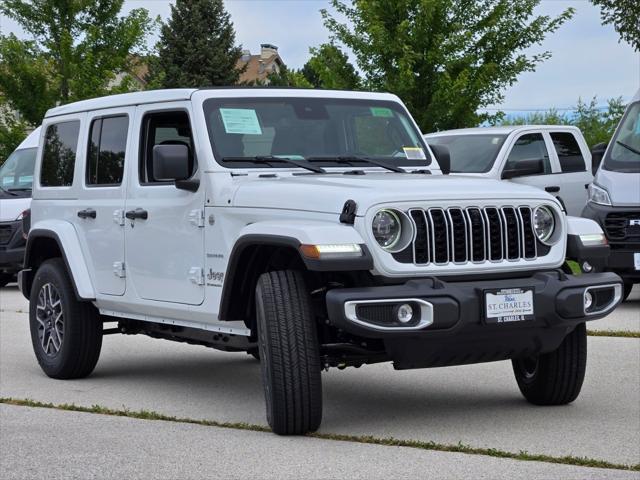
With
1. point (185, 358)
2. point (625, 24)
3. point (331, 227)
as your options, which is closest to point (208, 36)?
point (625, 24)

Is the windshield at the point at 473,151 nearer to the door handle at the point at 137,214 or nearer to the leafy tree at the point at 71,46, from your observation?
the door handle at the point at 137,214

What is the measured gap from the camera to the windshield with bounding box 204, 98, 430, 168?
26.8ft

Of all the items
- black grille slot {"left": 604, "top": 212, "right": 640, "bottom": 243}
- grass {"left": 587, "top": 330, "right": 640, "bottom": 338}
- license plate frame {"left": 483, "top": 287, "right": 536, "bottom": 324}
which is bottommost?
grass {"left": 587, "top": 330, "right": 640, "bottom": 338}

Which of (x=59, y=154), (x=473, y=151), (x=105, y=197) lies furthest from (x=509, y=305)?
(x=473, y=151)

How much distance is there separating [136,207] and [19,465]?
263cm

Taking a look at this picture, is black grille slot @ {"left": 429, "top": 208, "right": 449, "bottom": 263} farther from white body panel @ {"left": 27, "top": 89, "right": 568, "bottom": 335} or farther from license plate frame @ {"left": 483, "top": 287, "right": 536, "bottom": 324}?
license plate frame @ {"left": 483, "top": 287, "right": 536, "bottom": 324}

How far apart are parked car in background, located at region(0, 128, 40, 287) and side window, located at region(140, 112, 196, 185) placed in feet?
30.3

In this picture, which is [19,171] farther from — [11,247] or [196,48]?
[196,48]

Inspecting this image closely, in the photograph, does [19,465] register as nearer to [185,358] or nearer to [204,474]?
[204,474]

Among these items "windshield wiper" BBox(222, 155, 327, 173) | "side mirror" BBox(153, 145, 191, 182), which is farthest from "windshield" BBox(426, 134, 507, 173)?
"side mirror" BBox(153, 145, 191, 182)

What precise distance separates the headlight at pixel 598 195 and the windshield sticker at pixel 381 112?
5.49 metres

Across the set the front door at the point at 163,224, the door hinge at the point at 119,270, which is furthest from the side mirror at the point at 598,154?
the door hinge at the point at 119,270

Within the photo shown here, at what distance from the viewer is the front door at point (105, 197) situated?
8.99 meters

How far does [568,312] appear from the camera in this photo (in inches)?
278
